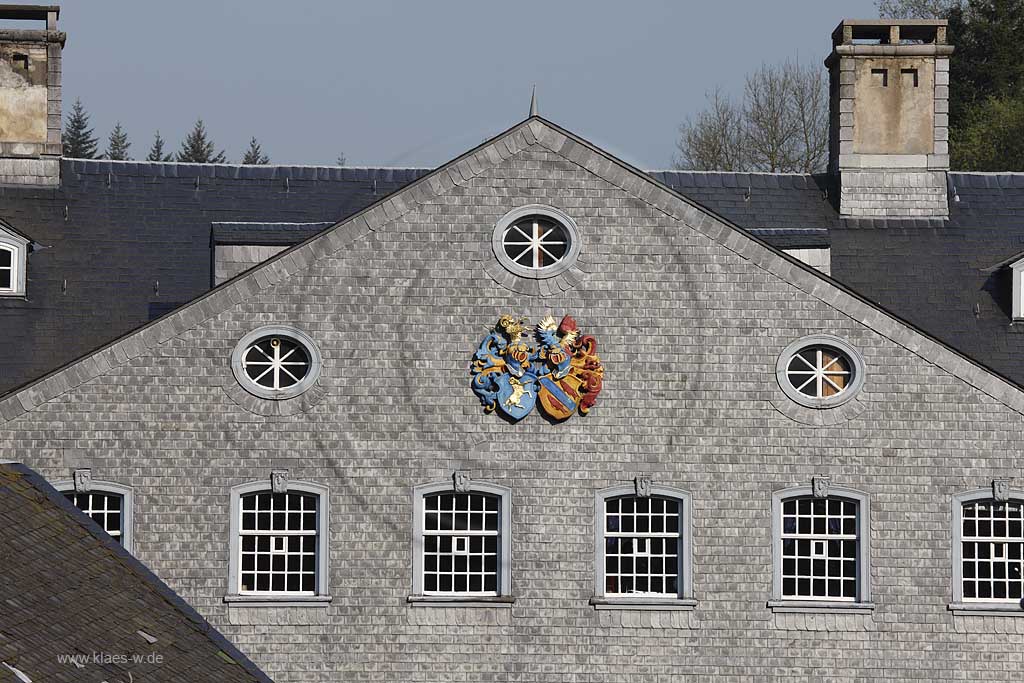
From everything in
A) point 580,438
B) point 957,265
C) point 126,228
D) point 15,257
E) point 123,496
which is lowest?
point 123,496

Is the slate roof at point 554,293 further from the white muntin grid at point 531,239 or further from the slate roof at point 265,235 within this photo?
the slate roof at point 265,235

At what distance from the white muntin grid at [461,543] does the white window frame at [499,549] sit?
0.30ft

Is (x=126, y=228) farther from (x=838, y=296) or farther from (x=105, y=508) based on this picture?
(x=838, y=296)

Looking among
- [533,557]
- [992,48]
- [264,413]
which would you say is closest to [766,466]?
[533,557]

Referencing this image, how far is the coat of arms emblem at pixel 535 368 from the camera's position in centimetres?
3109

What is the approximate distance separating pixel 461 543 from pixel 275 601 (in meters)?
3.21

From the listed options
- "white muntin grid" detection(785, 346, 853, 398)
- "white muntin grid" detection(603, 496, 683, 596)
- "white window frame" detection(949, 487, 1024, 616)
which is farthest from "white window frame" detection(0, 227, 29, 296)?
"white window frame" detection(949, 487, 1024, 616)

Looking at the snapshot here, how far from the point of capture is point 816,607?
102ft

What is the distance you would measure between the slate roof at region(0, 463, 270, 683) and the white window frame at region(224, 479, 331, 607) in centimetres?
591

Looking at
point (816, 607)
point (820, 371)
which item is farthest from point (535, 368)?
point (816, 607)

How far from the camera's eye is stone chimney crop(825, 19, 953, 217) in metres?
38.1

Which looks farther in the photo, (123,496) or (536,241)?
(536,241)

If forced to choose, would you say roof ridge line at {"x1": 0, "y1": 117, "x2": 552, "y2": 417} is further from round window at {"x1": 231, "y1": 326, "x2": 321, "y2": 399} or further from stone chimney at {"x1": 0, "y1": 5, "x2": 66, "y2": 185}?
stone chimney at {"x1": 0, "y1": 5, "x2": 66, "y2": 185}

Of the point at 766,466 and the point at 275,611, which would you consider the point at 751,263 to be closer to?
the point at 766,466
